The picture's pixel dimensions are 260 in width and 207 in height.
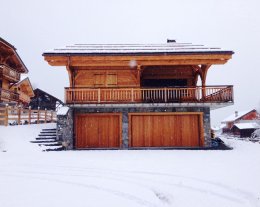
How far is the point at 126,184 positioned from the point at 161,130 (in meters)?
9.77

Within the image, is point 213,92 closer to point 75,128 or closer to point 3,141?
point 75,128

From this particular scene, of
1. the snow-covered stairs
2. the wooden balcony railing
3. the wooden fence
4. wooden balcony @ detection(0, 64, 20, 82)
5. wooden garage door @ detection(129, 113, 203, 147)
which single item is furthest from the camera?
wooden balcony @ detection(0, 64, 20, 82)

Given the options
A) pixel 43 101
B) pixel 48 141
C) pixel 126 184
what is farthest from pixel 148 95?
pixel 43 101

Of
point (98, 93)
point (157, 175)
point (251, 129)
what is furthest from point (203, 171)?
point (251, 129)

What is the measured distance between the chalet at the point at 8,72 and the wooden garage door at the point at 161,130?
16498 millimetres

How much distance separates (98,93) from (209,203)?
11087 mm

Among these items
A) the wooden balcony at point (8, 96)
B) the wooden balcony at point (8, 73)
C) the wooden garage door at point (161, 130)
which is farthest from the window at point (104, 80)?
the wooden balcony at point (8, 73)

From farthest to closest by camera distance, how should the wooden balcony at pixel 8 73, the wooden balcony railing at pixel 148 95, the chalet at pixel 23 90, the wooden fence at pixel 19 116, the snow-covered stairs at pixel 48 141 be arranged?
the chalet at pixel 23 90 < the wooden balcony at pixel 8 73 < the wooden fence at pixel 19 116 < the wooden balcony railing at pixel 148 95 < the snow-covered stairs at pixel 48 141

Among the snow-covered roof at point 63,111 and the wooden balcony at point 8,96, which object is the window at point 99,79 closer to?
the snow-covered roof at point 63,111

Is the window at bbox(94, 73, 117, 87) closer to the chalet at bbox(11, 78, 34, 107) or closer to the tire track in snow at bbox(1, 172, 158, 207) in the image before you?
the tire track in snow at bbox(1, 172, 158, 207)

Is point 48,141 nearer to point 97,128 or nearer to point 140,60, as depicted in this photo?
point 97,128

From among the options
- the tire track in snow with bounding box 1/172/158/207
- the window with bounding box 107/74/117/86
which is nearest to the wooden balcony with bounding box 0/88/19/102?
the window with bounding box 107/74/117/86

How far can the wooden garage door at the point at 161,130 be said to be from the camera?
53.1 ft

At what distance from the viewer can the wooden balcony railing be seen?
606 inches
